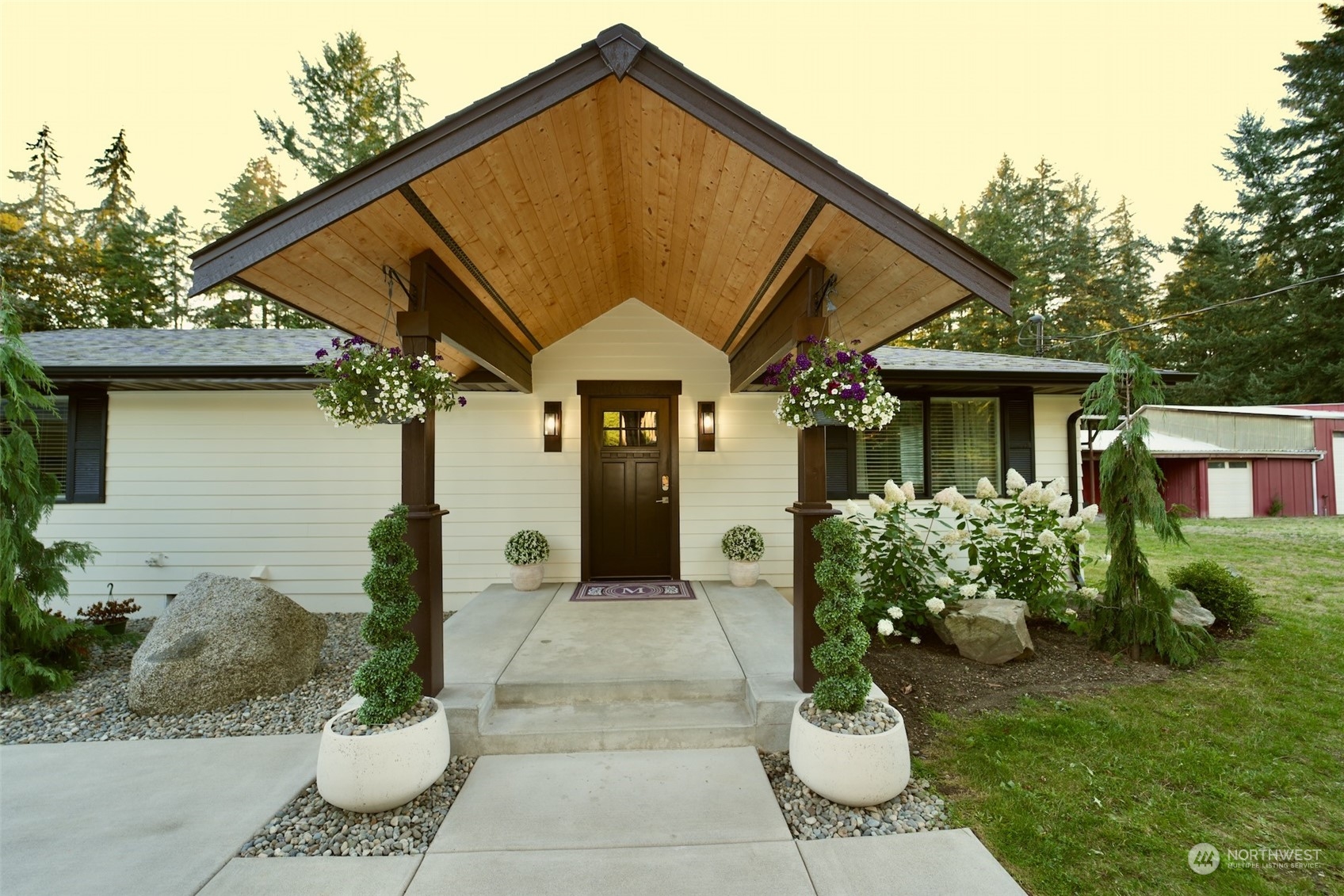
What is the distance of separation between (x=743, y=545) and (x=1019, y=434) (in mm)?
3291

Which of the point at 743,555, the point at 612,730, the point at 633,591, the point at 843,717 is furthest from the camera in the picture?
the point at 743,555

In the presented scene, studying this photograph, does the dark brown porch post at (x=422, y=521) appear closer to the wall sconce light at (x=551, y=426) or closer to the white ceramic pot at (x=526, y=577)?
the white ceramic pot at (x=526, y=577)

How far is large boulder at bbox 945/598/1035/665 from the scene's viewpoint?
4023mm

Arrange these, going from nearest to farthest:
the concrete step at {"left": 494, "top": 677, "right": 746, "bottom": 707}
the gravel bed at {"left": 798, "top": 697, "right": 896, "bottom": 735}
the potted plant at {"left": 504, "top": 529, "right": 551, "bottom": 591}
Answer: the gravel bed at {"left": 798, "top": 697, "right": 896, "bottom": 735}, the concrete step at {"left": 494, "top": 677, "right": 746, "bottom": 707}, the potted plant at {"left": 504, "top": 529, "right": 551, "bottom": 591}

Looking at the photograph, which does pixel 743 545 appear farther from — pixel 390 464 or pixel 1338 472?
pixel 1338 472

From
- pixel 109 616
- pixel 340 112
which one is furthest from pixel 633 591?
pixel 340 112

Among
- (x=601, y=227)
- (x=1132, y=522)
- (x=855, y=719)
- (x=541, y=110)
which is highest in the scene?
(x=601, y=227)

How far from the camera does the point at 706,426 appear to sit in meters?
5.90

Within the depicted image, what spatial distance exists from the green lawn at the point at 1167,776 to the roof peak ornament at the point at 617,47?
3496 millimetres

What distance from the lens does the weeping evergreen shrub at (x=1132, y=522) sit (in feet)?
13.2

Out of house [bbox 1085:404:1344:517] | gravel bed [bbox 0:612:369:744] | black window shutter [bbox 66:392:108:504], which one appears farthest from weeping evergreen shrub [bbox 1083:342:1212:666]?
house [bbox 1085:404:1344:517]

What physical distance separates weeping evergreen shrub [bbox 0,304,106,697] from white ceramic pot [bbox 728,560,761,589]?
517cm

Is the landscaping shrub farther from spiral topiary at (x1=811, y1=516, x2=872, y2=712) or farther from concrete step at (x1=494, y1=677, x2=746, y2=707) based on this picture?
concrete step at (x1=494, y1=677, x2=746, y2=707)

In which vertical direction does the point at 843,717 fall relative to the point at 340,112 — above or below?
below
